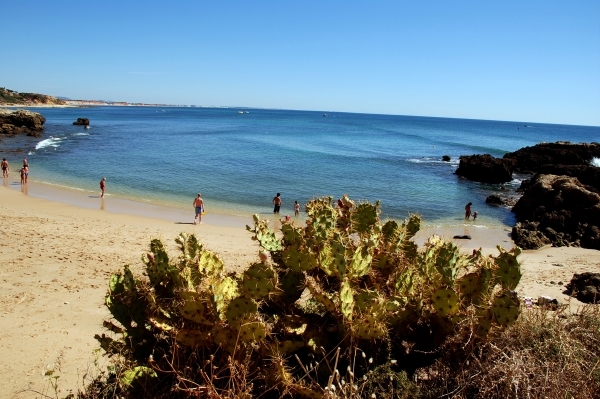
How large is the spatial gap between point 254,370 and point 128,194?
69.9 ft

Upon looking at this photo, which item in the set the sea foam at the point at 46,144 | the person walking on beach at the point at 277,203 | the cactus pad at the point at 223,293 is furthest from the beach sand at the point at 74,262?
the sea foam at the point at 46,144

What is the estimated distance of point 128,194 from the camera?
77.8 ft

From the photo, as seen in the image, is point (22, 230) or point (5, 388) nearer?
point (5, 388)

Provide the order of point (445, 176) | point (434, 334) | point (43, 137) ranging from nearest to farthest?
point (434, 334)
point (445, 176)
point (43, 137)

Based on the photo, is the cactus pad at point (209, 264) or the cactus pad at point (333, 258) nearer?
the cactus pad at point (333, 258)

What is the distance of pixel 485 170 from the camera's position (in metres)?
35.8

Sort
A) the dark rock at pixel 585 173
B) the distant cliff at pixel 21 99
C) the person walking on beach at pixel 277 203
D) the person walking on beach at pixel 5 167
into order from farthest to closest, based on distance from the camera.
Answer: the distant cliff at pixel 21 99 → the dark rock at pixel 585 173 → the person walking on beach at pixel 5 167 → the person walking on beach at pixel 277 203

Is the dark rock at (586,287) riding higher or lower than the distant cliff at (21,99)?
lower

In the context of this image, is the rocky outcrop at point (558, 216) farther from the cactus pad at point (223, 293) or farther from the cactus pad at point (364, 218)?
the cactus pad at point (223, 293)

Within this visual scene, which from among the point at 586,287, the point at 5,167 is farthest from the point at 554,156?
the point at 5,167

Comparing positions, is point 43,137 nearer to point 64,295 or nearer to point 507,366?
point 64,295

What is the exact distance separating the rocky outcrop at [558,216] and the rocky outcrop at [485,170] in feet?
38.8

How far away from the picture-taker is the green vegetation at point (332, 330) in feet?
13.5

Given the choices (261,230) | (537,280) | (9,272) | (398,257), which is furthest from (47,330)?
(537,280)
